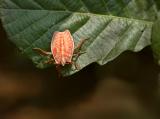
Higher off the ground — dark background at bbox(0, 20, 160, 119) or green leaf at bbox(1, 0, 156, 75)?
green leaf at bbox(1, 0, 156, 75)

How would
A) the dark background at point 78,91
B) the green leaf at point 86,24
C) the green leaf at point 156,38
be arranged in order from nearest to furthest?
1. the green leaf at point 156,38
2. the green leaf at point 86,24
3. the dark background at point 78,91

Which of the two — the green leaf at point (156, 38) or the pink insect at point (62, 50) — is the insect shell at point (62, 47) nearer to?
the pink insect at point (62, 50)

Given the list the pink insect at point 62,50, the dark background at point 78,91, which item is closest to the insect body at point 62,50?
the pink insect at point 62,50

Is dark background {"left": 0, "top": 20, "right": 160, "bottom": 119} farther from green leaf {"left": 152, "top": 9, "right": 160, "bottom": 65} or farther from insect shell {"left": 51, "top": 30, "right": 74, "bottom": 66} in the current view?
green leaf {"left": 152, "top": 9, "right": 160, "bottom": 65}

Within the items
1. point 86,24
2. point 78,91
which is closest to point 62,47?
point 86,24

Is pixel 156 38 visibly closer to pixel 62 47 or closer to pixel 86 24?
pixel 86 24

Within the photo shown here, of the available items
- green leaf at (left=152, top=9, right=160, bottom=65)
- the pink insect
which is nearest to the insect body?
the pink insect
